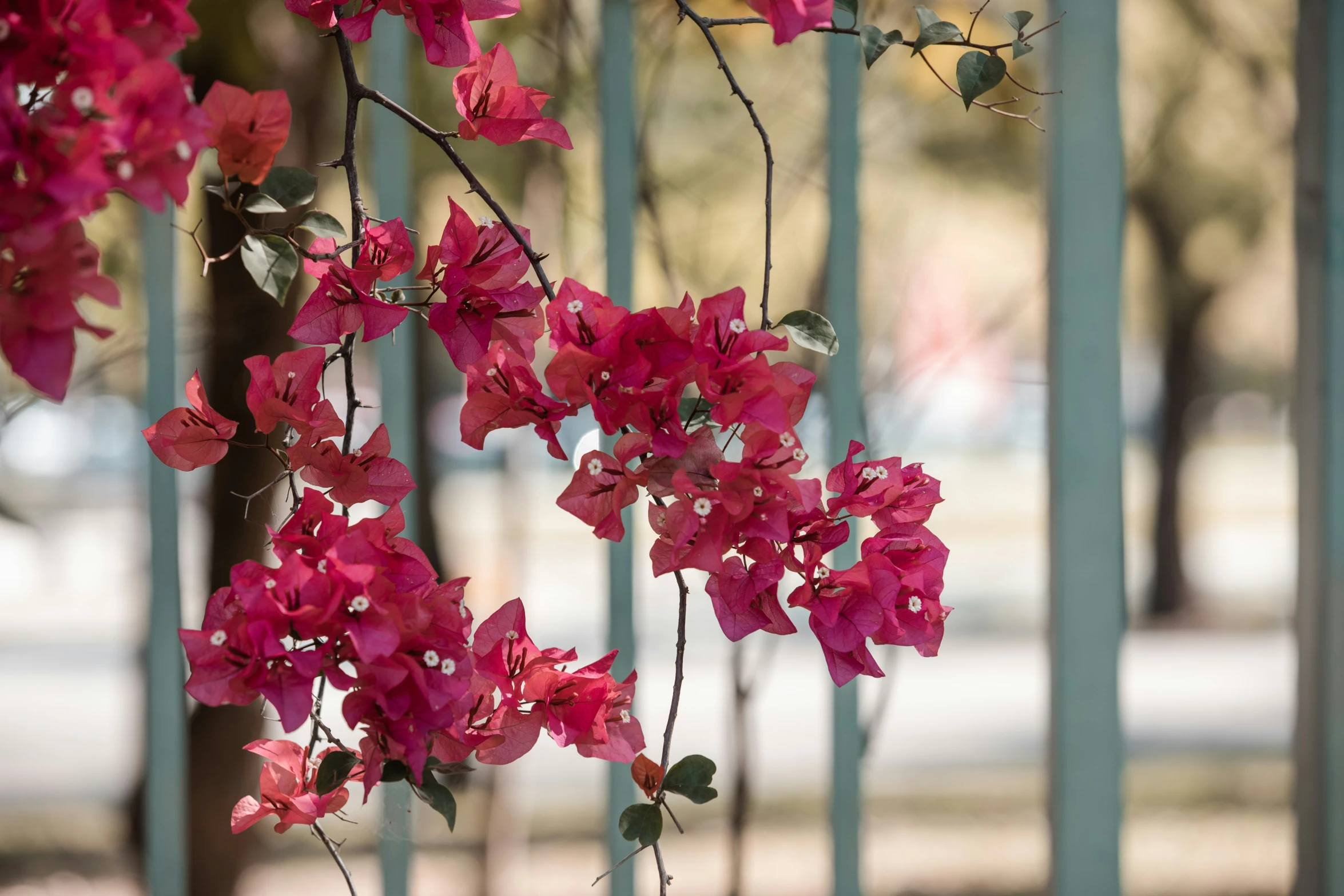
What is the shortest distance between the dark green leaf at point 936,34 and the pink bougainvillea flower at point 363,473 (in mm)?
277

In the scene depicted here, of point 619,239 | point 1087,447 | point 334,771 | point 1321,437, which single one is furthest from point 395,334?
point 1321,437

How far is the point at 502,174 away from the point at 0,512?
82cm

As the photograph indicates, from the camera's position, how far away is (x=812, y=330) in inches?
17.2

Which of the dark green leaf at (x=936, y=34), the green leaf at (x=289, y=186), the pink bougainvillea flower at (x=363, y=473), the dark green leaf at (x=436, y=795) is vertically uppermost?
the dark green leaf at (x=936, y=34)

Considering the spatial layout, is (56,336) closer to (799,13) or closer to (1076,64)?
(799,13)

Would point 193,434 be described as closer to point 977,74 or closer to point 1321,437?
point 977,74

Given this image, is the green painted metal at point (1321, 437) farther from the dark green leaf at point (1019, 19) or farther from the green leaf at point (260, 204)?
the green leaf at point (260, 204)

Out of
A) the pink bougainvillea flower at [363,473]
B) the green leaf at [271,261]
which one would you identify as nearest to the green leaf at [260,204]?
the green leaf at [271,261]

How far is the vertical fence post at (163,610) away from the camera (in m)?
0.74

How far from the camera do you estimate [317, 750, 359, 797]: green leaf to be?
0.42 metres

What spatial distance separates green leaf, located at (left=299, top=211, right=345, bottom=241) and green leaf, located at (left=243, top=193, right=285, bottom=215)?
2 centimetres

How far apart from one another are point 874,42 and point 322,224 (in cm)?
27

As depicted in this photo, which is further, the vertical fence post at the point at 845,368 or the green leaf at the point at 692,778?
the vertical fence post at the point at 845,368

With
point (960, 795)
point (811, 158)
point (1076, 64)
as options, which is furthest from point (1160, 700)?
point (1076, 64)
